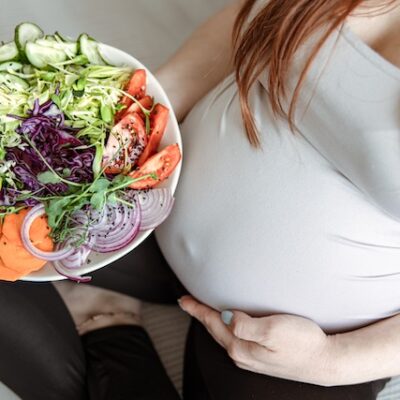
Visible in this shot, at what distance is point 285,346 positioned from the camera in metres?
0.68

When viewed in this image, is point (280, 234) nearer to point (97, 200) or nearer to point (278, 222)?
point (278, 222)

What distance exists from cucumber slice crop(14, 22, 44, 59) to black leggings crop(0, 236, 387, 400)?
33 cm

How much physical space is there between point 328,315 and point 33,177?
1.33 feet

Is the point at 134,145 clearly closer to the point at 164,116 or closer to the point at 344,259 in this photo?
the point at 164,116

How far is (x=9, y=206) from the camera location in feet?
1.97

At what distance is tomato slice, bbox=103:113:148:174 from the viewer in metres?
0.61

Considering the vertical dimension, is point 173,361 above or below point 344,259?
below

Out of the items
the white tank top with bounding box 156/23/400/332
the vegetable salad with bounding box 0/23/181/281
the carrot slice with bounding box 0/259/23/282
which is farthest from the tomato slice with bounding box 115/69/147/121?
the carrot slice with bounding box 0/259/23/282

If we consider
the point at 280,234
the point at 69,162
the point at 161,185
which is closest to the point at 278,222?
the point at 280,234

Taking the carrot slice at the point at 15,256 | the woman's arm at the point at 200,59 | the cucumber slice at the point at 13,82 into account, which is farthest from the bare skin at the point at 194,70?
the carrot slice at the point at 15,256

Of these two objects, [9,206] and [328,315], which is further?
[328,315]

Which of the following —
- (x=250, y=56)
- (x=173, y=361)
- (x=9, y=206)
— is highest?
(x=250, y=56)

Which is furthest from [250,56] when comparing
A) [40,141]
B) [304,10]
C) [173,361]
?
[173,361]

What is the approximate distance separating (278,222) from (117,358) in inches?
15.8
